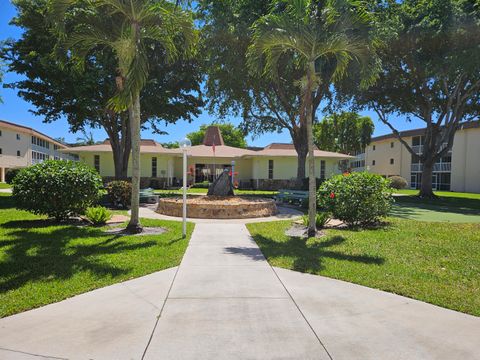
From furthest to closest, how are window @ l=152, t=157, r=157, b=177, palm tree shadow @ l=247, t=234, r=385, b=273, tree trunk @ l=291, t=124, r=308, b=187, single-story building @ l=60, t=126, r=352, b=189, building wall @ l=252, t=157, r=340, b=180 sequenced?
1. building wall @ l=252, t=157, r=340, b=180
2. window @ l=152, t=157, r=157, b=177
3. single-story building @ l=60, t=126, r=352, b=189
4. tree trunk @ l=291, t=124, r=308, b=187
5. palm tree shadow @ l=247, t=234, r=385, b=273

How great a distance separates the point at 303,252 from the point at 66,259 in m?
4.92

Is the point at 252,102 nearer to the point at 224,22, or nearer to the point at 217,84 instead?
the point at 217,84

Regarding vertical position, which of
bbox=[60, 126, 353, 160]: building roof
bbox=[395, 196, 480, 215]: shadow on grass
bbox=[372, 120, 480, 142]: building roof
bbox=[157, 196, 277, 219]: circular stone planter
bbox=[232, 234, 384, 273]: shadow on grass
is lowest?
bbox=[395, 196, 480, 215]: shadow on grass

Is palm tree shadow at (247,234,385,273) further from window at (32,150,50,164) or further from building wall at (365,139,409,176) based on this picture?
window at (32,150,50,164)

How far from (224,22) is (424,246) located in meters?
15.2

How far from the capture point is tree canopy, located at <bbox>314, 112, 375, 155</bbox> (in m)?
46.2

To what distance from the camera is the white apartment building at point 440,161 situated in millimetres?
36213

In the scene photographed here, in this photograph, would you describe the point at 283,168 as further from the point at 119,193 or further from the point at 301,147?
the point at 119,193

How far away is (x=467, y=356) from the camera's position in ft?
10.7

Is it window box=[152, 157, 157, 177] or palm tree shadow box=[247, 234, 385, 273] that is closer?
palm tree shadow box=[247, 234, 385, 273]

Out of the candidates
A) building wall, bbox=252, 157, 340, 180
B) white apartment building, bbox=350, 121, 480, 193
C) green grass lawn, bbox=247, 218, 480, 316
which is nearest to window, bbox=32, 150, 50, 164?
building wall, bbox=252, 157, 340, 180

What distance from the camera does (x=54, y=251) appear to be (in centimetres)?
700

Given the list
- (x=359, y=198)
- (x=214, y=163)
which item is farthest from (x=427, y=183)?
(x=359, y=198)

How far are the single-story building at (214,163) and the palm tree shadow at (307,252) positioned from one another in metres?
21.0
